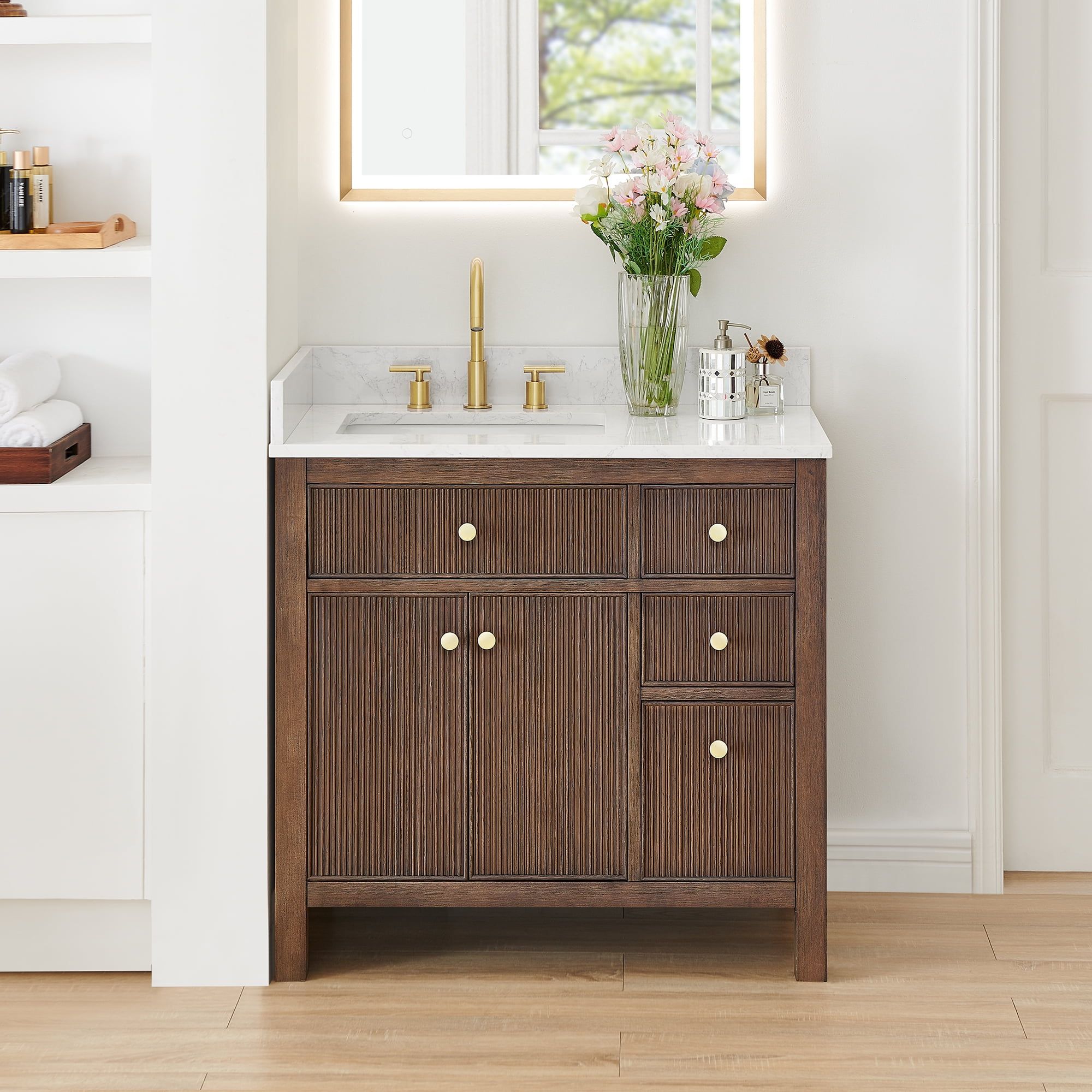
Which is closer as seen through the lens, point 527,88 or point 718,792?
point 718,792

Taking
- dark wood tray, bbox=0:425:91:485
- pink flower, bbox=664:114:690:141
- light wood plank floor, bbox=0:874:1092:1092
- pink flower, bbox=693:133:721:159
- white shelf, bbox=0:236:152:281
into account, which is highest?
pink flower, bbox=664:114:690:141

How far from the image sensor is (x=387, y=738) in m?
2.15

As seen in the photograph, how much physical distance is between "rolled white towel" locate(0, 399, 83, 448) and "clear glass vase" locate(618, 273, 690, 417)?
99cm

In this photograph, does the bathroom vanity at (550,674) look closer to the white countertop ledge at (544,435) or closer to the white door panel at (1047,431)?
the white countertop ledge at (544,435)

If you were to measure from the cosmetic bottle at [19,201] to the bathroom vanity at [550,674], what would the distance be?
1.85 ft

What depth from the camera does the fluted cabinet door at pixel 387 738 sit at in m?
2.13

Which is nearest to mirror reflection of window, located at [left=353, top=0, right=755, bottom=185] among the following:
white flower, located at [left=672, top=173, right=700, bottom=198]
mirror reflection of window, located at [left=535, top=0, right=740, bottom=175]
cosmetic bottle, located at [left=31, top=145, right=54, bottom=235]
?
mirror reflection of window, located at [left=535, top=0, right=740, bottom=175]

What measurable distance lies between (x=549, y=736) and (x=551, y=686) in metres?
0.08

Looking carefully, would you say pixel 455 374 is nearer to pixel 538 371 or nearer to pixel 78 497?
pixel 538 371

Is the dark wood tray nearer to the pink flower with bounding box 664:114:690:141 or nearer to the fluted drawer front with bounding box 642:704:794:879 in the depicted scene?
the fluted drawer front with bounding box 642:704:794:879

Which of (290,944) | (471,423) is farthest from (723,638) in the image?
(290,944)

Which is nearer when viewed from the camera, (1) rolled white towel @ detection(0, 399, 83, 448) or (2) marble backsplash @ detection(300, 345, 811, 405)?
(1) rolled white towel @ detection(0, 399, 83, 448)

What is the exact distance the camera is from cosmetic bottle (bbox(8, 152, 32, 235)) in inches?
88.5

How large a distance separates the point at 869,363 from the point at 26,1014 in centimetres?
184
